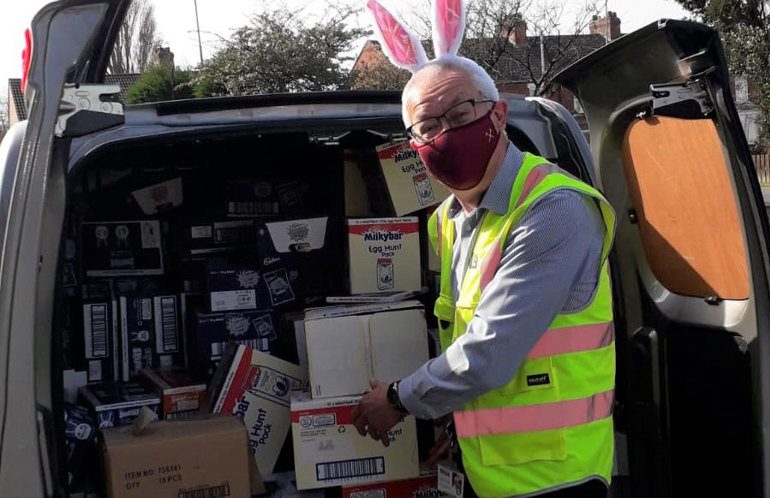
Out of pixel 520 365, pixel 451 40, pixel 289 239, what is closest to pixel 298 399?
pixel 289 239

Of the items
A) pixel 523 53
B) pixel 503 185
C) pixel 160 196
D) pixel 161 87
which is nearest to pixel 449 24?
pixel 503 185

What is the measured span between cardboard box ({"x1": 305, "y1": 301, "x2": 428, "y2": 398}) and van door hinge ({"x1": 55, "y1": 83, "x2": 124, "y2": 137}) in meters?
1.21

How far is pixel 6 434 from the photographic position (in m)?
1.67

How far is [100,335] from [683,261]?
2.23 meters

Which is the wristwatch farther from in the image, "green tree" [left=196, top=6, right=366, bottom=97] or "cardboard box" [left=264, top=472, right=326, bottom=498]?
"green tree" [left=196, top=6, right=366, bottom=97]

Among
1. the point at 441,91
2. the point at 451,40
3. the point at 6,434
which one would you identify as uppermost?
the point at 451,40

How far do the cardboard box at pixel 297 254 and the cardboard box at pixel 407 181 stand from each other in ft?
1.16

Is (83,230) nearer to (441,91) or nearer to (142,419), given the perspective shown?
(142,419)

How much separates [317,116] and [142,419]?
1.02m

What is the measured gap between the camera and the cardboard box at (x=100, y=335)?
3441mm

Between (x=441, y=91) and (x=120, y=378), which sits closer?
(x=441, y=91)

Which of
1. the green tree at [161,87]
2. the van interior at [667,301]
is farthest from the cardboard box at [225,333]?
the green tree at [161,87]

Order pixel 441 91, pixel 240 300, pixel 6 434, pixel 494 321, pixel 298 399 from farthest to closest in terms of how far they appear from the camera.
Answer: pixel 240 300
pixel 298 399
pixel 441 91
pixel 494 321
pixel 6 434

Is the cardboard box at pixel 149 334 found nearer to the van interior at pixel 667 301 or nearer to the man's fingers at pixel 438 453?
the van interior at pixel 667 301
